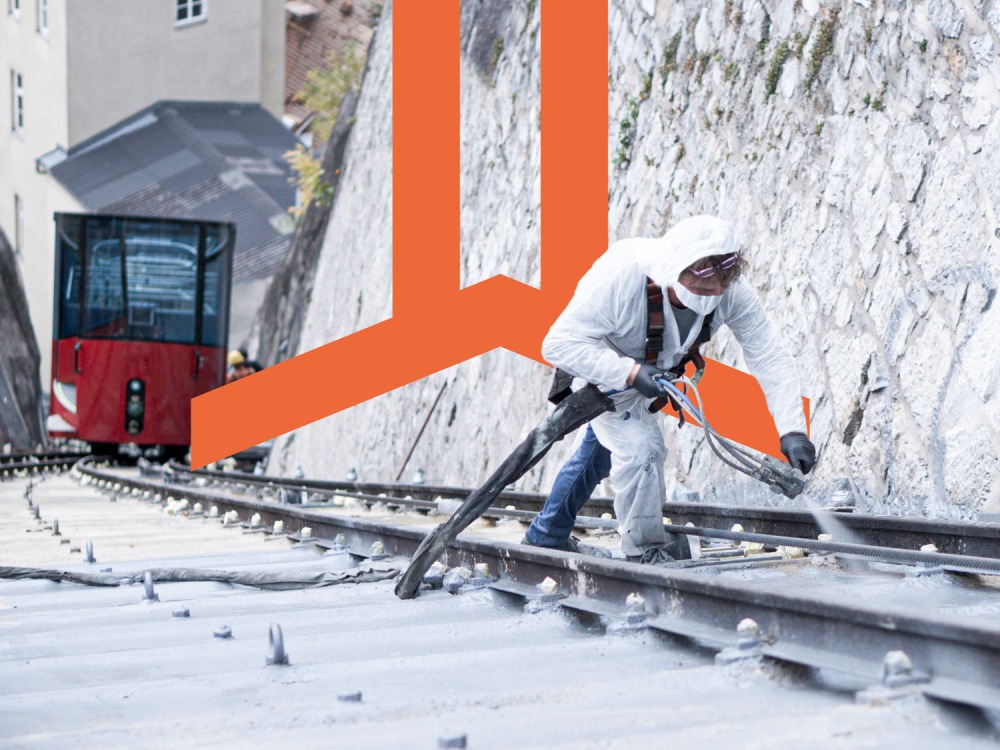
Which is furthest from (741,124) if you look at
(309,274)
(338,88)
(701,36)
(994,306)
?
(338,88)

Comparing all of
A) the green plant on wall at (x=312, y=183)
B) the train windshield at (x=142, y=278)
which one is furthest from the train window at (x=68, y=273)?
the green plant on wall at (x=312, y=183)

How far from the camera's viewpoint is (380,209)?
765 inches

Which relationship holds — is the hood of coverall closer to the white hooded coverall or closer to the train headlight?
the white hooded coverall

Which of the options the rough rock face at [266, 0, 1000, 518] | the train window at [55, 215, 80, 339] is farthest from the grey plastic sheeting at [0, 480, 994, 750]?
the train window at [55, 215, 80, 339]

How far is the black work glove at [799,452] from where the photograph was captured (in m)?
4.74

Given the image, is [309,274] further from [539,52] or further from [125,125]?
[125,125]

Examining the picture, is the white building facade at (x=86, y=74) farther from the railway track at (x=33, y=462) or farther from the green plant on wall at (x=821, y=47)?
the green plant on wall at (x=821, y=47)

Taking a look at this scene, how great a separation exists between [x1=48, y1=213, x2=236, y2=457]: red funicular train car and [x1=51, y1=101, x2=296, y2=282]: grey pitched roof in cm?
1745

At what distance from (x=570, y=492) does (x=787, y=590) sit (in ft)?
7.00

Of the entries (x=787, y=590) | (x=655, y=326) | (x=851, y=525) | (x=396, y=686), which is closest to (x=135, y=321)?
(x=851, y=525)

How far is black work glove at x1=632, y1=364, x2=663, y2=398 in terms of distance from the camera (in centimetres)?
468

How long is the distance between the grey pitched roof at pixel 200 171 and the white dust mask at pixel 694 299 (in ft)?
111

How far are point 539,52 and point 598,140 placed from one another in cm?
249

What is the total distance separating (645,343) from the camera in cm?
504
